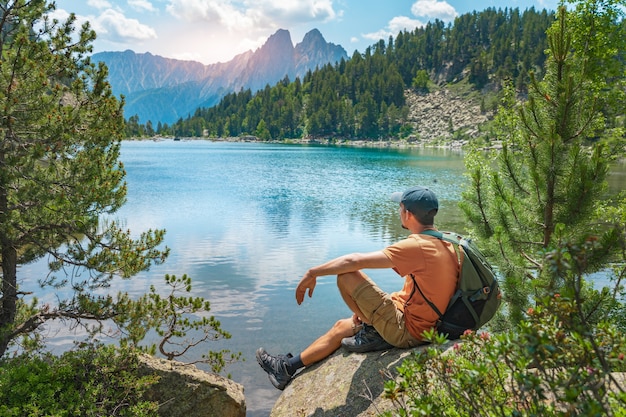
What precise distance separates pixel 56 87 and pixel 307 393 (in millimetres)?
4364

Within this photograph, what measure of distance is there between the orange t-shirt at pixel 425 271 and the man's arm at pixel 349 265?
83mm

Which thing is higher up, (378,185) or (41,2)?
(41,2)

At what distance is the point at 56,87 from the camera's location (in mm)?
5230

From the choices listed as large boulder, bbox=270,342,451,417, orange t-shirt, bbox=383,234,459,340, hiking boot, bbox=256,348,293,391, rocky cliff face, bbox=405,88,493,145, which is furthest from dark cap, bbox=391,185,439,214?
rocky cliff face, bbox=405,88,493,145

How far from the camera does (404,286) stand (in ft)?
16.4

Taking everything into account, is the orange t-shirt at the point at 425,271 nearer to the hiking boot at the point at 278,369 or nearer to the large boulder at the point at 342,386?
the large boulder at the point at 342,386

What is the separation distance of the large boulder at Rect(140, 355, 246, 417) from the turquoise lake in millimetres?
1969

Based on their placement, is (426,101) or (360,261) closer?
(360,261)

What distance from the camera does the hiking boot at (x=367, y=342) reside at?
5070 millimetres

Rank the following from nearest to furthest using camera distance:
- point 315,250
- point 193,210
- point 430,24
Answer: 1. point 315,250
2. point 193,210
3. point 430,24

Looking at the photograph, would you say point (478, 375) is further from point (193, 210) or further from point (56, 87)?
point (193, 210)

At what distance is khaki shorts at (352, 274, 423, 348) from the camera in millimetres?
4805

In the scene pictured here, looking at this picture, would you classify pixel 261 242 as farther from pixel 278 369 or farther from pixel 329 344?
pixel 329 344

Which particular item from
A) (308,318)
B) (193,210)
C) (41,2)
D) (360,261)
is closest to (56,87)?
(41,2)
